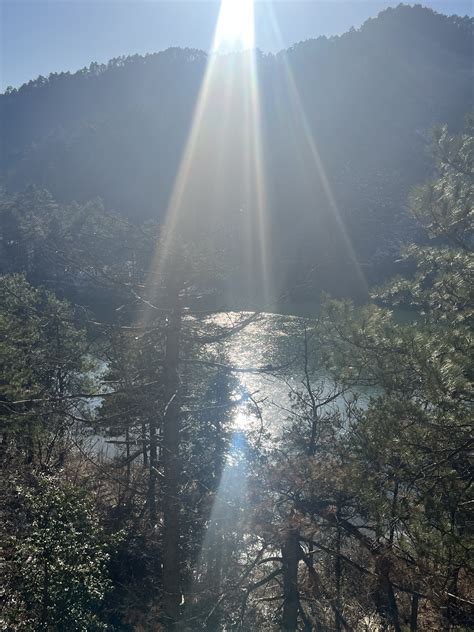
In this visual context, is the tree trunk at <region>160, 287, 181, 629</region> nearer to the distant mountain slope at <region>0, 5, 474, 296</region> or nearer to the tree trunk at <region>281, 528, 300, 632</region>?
the tree trunk at <region>281, 528, 300, 632</region>

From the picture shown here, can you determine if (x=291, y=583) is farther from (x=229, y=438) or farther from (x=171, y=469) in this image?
(x=229, y=438)

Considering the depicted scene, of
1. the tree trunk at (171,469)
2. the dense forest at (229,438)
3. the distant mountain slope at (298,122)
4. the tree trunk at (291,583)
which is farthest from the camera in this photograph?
the distant mountain slope at (298,122)

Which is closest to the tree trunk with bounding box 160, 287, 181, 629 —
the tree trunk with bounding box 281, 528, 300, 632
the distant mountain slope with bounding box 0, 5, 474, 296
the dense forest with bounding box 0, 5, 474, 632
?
the dense forest with bounding box 0, 5, 474, 632

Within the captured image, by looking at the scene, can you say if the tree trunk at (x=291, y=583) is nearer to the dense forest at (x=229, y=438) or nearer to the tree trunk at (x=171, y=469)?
the dense forest at (x=229, y=438)

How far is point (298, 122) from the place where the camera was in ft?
418

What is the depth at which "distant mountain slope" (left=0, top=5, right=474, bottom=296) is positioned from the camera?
10094 centimetres

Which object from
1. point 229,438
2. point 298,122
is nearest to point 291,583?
point 229,438

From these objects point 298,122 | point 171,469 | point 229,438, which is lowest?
point 229,438

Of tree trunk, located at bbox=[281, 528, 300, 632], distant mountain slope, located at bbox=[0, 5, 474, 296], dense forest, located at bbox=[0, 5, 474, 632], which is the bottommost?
tree trunk, located at bbox=[281, 528, 300, 632]

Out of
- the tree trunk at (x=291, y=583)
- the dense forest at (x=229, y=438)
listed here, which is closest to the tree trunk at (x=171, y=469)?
the dense forest at (x=229, y=438)

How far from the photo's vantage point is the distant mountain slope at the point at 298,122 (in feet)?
331

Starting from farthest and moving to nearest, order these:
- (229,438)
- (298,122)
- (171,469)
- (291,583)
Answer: (298,122)
(229,438)
(291,583)
(171,469)

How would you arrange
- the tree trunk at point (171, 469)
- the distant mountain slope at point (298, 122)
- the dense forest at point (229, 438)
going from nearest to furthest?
the dense forest at point (229, 438), the tree trunk at point (171, 469), the distant mountain slope at point (298, 122)

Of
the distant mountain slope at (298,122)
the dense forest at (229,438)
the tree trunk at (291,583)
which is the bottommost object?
the tree trunk at (291,583)
